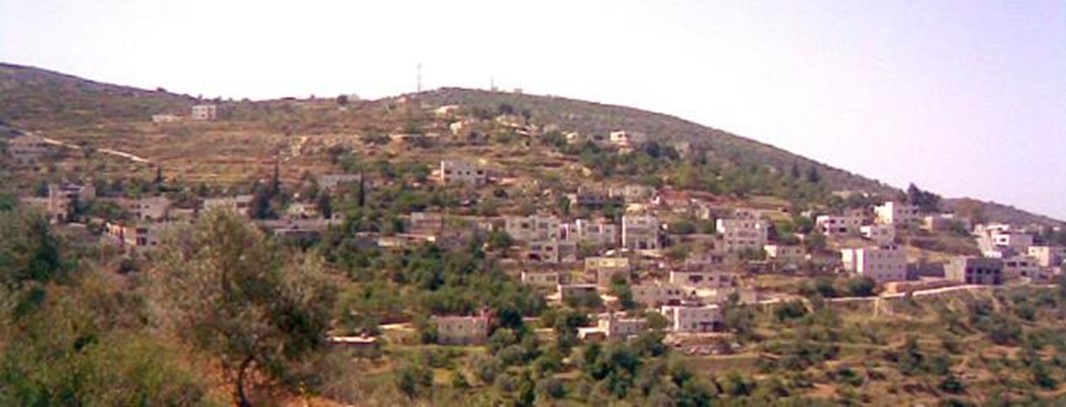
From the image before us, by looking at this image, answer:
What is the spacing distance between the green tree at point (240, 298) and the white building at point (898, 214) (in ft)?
146

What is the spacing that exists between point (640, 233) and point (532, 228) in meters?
4.19

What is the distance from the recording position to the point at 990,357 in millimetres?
29578

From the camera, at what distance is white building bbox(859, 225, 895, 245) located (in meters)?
46.7

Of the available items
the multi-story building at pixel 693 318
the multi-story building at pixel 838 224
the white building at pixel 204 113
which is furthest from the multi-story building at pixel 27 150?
the multi-story building at pixel 838 224

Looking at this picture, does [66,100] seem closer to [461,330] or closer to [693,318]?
[461,330]

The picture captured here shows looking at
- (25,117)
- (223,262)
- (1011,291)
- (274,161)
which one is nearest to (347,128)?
(274,161)

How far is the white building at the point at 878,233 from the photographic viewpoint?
46688mm

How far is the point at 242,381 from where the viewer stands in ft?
34.8

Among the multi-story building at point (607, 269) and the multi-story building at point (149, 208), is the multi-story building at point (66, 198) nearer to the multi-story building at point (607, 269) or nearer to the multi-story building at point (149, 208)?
the multi-story building at point (149, 208)

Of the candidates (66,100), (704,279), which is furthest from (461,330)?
(66,100)

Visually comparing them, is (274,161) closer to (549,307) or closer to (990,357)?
(549,307)

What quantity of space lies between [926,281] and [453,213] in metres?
16.3

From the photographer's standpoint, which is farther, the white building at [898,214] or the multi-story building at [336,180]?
the white building at [898,214]

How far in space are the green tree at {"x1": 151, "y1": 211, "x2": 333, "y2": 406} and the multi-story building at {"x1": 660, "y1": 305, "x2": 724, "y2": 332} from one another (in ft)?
70.4
